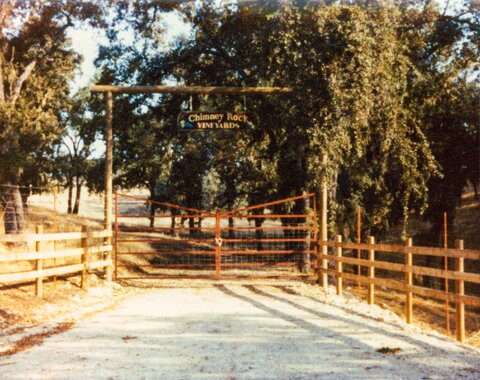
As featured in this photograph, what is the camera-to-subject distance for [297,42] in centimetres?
1178

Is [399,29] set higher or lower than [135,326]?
higher

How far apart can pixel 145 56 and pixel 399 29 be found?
294 inches

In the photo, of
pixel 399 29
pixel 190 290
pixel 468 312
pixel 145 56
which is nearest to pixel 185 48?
pixel 145 56

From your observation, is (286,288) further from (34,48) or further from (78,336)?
(34,48)

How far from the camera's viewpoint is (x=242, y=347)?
6469 mm

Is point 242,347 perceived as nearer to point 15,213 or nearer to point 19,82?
point 15,213

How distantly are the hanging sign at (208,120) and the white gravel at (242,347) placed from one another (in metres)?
4.71

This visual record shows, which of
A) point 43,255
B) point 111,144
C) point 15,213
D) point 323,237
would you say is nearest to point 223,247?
point 323,237

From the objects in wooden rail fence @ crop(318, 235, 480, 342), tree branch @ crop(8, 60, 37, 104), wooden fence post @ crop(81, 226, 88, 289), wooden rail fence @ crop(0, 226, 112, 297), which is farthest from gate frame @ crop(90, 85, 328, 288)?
tree branch @ crop(8, 60, 37, 104)

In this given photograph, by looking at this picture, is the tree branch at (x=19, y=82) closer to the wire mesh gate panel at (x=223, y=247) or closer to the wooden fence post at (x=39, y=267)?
the wire mesh gate panel at (x=223, y=247)

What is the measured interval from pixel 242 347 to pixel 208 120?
7.51 m

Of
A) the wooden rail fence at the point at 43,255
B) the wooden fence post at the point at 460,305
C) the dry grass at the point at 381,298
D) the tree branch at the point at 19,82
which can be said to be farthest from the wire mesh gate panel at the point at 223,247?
the tree branch at the point at 19,82

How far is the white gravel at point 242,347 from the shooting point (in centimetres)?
532

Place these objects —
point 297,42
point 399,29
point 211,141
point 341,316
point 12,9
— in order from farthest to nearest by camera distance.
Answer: point 211,141 < point 12,9 < point 399,29 < point 297,42 < point 341,316
